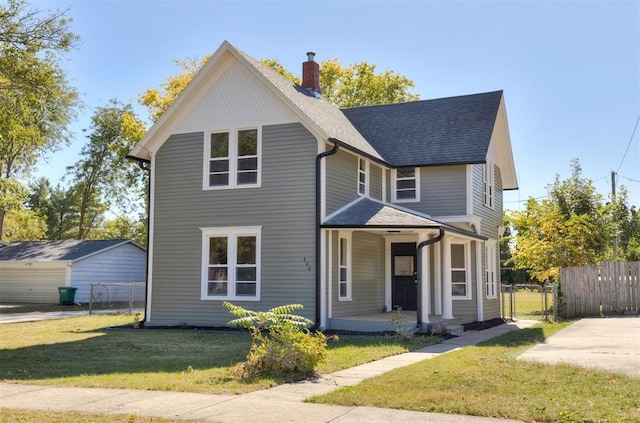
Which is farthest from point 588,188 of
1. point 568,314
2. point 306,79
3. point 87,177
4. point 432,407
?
point 87,177

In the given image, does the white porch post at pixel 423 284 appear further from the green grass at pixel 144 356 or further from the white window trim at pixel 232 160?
the white window trim at pixel 232 160

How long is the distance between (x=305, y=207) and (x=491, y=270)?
344 inches

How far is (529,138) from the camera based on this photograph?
25703 mm

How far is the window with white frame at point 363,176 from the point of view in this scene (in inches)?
745

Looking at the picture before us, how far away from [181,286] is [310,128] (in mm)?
5941

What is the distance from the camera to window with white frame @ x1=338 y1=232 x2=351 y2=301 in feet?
57.1

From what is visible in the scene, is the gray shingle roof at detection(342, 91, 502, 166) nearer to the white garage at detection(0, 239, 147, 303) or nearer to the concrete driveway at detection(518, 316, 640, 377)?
the concrete driveway at detection(518, 316, 640, 377)

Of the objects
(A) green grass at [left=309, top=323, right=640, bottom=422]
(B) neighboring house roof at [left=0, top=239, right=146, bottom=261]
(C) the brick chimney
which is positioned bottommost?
(A) green grass at [left=309, top=323, right=640, bottom=422]

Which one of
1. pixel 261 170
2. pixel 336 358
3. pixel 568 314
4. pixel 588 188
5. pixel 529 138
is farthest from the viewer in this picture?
pixel 588 188

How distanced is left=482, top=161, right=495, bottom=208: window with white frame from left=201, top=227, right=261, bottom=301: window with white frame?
28.2 feet

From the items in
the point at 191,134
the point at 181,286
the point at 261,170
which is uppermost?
the point at 191,134

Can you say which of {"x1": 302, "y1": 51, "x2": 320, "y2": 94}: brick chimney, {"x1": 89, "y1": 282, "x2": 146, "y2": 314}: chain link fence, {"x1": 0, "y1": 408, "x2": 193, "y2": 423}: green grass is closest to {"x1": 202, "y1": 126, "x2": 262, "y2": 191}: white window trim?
{"x1": 302, "y1": 51, "x2": 320, "y2": 94}: brick chimney

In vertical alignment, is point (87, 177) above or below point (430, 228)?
above

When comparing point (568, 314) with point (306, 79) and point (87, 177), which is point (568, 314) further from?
point (87, 177)
